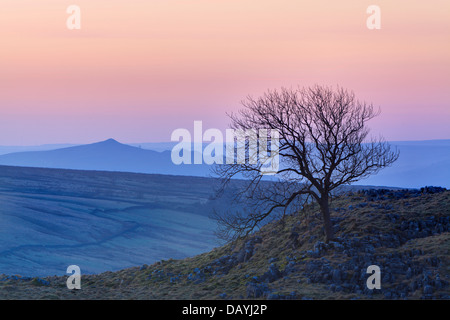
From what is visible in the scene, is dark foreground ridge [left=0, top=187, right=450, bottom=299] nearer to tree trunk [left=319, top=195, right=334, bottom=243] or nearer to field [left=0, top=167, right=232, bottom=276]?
tree trunk [left=319, top=195, right=334, bottom=243]

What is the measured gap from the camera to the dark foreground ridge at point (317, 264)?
735 inches

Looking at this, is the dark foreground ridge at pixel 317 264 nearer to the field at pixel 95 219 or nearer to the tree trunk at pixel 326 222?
the tree trunk at pixel 326 222

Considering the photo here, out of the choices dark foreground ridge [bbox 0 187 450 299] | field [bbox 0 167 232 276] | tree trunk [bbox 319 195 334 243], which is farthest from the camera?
field [bbox 0 167 232 276]

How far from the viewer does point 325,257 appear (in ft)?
68.9

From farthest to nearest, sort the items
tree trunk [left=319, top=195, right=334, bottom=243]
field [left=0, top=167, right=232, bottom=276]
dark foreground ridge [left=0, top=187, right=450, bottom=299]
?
1. field [left=0, top=167, right=232, bottom=276]
2. tree trunk [left=319, top=195, right=334, bottom=243]
3. dark foreground ridge [left=0, top=187, right=450, bottom=299]

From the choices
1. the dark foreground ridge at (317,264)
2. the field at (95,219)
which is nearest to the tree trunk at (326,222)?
the dark foreground ridge at (317,264)

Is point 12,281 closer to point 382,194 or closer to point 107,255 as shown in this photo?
point 382,194

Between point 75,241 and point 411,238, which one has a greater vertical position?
point 411,238

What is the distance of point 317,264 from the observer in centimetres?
2052

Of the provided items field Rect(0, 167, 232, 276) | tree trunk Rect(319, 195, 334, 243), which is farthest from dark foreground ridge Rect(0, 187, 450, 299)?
field Rect(0, 167, 232, 276)

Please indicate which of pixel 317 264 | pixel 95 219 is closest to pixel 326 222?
pixel 317 264

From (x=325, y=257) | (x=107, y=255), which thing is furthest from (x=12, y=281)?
(x=107, y=255)

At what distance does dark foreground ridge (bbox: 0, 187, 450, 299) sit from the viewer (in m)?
18.7

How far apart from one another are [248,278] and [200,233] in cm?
4011
